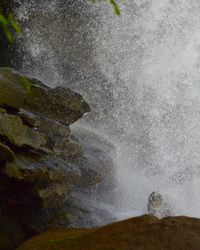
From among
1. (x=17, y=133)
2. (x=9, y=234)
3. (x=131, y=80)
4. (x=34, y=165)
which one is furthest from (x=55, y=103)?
(x=131, y=80)

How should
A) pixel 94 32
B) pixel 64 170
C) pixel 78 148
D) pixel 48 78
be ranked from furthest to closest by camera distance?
pixel 94 32 < pixel 48 78 < pixel 78 148 < pixel 64 170

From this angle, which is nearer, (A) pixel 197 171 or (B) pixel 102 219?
(B) pixel 102 219

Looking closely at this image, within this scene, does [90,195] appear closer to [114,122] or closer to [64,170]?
[64,170]

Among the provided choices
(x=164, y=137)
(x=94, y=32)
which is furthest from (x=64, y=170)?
(x=164, y=137)

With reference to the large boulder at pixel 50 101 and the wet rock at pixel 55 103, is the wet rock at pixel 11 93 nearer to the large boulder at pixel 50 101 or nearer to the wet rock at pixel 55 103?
the large boulder at pixel 50 101

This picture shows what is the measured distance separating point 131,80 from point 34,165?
2294cm

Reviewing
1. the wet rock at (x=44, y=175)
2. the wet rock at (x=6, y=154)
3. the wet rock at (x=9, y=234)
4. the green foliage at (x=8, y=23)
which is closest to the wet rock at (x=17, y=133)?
the wet rock at (x=44, y=175)

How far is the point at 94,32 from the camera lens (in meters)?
25.9

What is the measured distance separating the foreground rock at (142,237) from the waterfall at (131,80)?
23.9 feet

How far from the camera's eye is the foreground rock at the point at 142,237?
5.23m

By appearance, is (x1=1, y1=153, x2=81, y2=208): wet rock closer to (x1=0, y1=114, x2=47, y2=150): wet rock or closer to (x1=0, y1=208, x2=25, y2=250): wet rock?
(x1=0, y1=114, x2=47, y2=150): wet rock

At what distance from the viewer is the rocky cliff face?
7.76m

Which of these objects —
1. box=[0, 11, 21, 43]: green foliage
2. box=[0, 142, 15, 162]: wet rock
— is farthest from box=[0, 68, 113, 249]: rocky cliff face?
box=[0, 11, 21, 43]: green foliage

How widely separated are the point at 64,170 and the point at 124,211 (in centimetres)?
521
